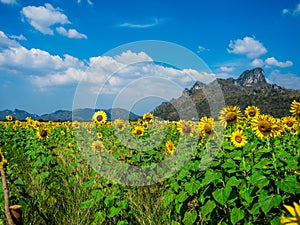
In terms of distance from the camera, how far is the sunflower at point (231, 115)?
4723 mm

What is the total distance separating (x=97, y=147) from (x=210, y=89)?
2.19 metres

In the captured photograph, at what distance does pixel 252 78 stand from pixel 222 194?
14431 centimetres

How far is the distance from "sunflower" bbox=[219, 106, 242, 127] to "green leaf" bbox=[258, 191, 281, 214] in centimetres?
232

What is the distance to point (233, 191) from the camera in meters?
2.85

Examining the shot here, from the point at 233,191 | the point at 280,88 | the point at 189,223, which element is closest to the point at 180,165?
the point at 189,223

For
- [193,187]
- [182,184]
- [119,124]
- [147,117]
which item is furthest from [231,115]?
[119,124]

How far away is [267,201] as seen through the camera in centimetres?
240

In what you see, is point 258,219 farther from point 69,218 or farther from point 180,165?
point 69,218

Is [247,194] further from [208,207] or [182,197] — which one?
[182,197]

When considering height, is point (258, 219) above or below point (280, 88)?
below

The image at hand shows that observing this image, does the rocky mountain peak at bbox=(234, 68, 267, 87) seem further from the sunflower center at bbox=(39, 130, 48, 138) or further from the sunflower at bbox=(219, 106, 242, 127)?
the sunflower at bbox=(219, 106, 242, 127)

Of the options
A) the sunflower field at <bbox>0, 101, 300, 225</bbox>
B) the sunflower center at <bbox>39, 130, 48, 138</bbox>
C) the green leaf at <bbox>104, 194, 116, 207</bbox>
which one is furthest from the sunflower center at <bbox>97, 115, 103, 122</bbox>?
the green leaf at <bbox>104, 194, 116, 207</bbox>

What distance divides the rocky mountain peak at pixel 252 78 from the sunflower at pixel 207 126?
445 ft

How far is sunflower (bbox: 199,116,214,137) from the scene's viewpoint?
455cm
